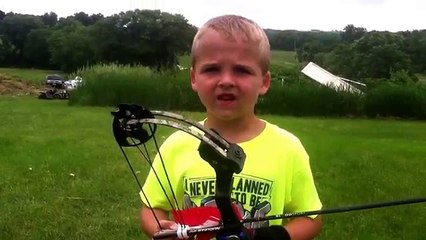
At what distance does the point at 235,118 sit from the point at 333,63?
46870mm

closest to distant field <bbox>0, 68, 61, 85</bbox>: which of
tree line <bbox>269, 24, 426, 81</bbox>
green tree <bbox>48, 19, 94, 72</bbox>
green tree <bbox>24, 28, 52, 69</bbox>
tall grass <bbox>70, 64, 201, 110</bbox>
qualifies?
green tree <bbox>24, 28, 52, 69</bbox>

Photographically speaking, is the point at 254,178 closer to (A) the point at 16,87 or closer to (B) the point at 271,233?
(B) the point at 271,233

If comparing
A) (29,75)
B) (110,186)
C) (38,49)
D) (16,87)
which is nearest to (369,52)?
(16,87)

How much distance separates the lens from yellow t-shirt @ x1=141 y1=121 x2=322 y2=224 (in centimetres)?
178

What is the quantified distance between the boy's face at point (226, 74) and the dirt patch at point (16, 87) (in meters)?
35.7

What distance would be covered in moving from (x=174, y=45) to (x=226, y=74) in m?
50.3

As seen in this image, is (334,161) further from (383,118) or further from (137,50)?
(137,50)

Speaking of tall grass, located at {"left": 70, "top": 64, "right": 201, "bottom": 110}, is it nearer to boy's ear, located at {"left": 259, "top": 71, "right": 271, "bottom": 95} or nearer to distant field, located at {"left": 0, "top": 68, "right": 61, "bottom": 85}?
distant field, located at {"left": 0, "top": 68, "right": 61, "bottom": 85}

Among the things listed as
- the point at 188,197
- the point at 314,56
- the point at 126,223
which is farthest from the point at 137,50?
the point at 188,197

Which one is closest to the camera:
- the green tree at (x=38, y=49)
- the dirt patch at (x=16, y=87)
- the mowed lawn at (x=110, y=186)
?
the mowed lawn at (x=110, y=186)

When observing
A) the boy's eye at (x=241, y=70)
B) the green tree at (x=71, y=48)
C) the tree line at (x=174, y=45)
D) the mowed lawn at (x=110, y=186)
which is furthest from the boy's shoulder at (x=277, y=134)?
the green tree at (x=71, y=48)

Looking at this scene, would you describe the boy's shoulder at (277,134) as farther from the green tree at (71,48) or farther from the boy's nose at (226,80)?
the green tree at (71,48)

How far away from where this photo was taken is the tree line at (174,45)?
42.8m

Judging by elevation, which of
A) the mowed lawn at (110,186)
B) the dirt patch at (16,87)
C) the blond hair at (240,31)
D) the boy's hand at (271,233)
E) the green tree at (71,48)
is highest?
the blond hair at (240,31)
